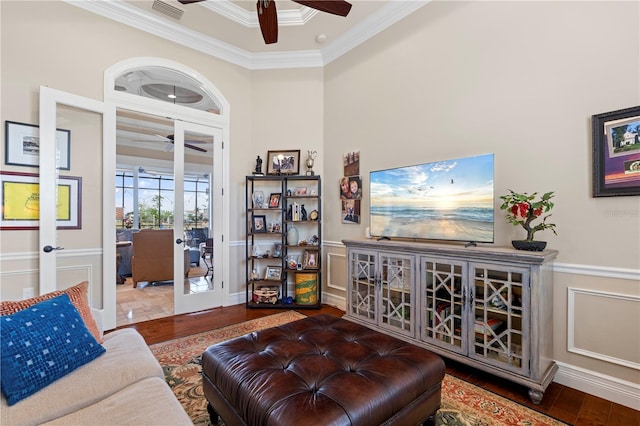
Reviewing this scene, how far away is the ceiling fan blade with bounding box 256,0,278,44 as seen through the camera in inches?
88.5

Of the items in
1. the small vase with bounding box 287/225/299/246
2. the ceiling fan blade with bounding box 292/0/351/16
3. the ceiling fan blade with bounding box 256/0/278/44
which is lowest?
the small vase with bounding box 287/225/299/246

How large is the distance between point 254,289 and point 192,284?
3.21 feet

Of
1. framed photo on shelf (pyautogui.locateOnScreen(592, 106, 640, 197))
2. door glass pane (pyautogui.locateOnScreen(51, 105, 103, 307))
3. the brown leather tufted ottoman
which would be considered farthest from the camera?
door glass pane (pyautogui.locateOnScreen(51, 105, 103, 307))

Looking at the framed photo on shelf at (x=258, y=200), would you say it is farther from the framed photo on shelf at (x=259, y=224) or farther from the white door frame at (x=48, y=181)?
the white door frame at (x=48, y=181)

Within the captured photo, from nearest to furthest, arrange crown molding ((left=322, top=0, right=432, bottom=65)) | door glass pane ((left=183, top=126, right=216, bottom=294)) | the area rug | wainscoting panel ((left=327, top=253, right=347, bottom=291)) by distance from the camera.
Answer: the area rug < crown molding ((left=322, top=0, right=432, bottom=65)) < door glass pane ((left=183, top=126, right=216, bottom=294)) < wainscoting panel ((left=327, top=253, right=347, bottom=291))

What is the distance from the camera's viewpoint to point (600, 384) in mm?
2033

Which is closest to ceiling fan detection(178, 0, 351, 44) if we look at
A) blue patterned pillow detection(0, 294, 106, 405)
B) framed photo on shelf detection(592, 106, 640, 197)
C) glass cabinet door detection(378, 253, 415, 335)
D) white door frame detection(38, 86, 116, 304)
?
white door frame detection(38, 86, 116, 304)

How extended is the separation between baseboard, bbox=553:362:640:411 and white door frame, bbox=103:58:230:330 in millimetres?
3679

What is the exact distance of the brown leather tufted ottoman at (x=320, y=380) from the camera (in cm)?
123

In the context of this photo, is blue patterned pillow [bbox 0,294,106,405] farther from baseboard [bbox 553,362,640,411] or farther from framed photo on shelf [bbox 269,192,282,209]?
baseboard [bbox 553,362,640,411]

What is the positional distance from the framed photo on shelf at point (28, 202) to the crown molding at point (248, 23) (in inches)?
73.3

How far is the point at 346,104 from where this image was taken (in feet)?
13.0

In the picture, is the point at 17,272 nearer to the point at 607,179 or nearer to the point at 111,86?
the point at 111,86

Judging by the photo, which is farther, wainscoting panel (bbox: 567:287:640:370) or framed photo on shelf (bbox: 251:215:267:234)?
framed photo on shelf (bbox: 251:215:267:234)
